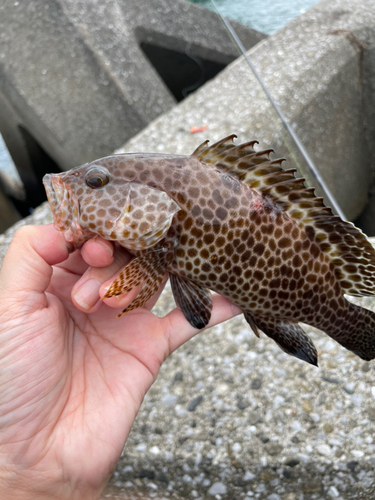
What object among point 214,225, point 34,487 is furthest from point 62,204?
point 34,487

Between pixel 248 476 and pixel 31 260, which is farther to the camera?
pixel 248 476

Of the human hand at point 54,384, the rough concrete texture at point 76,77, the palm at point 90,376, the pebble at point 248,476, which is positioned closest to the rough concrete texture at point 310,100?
the rough concrete texture at point 76,77

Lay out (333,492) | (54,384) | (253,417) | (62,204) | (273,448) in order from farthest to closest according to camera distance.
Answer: (253,417) → (273,448) → (333,492) → (54,384) → (62,204)

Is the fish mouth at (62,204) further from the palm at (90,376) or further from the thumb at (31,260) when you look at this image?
the palm at (90,376)

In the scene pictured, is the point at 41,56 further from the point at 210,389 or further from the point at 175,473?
the point at 175,473

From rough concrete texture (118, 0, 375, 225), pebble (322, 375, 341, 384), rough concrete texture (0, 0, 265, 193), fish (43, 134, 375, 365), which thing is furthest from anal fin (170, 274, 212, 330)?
rough concrete texture (0, 0, 265, 193)

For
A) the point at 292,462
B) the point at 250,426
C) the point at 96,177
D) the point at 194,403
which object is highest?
the point at 96,177

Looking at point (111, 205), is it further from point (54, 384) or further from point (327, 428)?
point (327, 428)

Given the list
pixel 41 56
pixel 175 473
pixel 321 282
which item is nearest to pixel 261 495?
pixel 175 473

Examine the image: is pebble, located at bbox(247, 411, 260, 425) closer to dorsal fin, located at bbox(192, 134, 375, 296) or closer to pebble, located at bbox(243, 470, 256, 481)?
pebble, located at bbox(243, 470, 256, 481)
